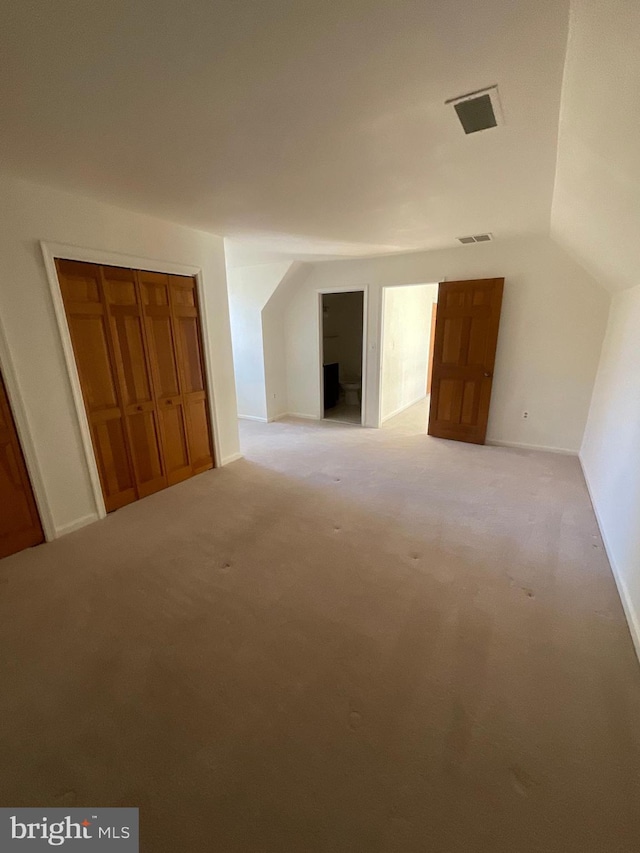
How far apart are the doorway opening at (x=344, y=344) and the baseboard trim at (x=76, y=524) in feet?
14.4

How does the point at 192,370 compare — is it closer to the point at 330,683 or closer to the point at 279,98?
the point at 279,98

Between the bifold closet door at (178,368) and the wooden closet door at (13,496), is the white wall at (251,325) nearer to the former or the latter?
the bifold closet door at (178,368)

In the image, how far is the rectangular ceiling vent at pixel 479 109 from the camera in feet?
4.61

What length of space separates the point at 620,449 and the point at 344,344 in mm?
5565

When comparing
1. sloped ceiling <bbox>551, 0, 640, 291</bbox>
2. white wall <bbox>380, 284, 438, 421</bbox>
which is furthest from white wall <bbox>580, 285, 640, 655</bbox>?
white wall <bbox>380, 284, 438, 421</bbox>

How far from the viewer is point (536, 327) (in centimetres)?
399

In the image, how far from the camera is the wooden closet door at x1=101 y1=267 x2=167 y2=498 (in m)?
2.81

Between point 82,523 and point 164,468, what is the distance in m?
0.81

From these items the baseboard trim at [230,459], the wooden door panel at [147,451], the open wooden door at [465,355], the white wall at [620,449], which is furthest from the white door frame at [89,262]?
the white wall at [620,449]

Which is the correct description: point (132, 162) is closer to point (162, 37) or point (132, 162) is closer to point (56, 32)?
point (56, 32)

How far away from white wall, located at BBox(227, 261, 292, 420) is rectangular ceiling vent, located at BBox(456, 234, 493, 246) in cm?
224

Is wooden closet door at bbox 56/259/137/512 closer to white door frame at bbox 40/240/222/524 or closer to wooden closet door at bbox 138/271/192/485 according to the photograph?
white door frame at bbox 40/240/222/524

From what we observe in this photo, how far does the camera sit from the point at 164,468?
3.36 meters

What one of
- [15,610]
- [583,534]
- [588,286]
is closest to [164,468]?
[15,610]
